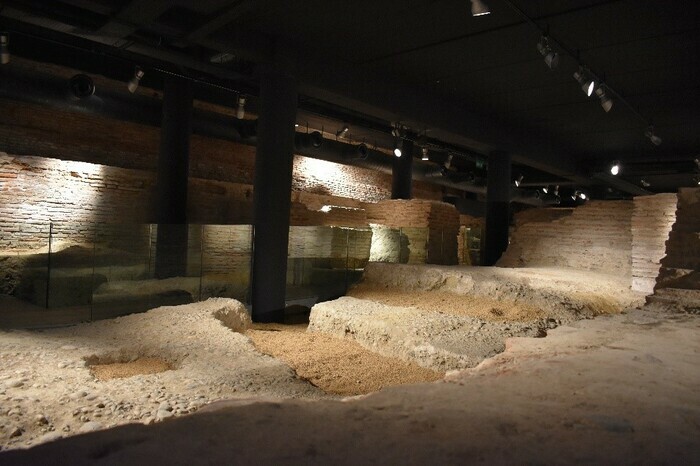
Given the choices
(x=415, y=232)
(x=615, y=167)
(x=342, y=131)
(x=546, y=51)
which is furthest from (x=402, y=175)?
(x=546, y=51)

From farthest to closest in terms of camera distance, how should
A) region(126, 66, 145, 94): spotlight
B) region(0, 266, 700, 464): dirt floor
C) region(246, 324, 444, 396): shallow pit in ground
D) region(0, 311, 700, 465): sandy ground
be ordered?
region(126, 66, 145, 94): spotlight → region(246, 324, 444, 396): shallow pit in ground → region(0, 266, 700, 464): dirt floor → region(0, 311, 700, 465): sandy ground

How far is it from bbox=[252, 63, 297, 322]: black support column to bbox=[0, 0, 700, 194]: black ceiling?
61 centimetres

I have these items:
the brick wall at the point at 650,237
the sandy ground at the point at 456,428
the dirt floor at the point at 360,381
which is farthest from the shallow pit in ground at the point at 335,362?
the brick wall at the point at 650,237

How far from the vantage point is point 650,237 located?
29.5 feet

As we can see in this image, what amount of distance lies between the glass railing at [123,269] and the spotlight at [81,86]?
2.81 metres

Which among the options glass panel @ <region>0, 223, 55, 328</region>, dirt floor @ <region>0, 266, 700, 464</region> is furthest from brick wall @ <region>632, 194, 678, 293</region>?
glass panel @ <region>0, 223, 55, 328</region>

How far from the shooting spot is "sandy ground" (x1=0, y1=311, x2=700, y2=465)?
1934 millimetres

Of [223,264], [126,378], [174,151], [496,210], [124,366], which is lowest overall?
[124,366]

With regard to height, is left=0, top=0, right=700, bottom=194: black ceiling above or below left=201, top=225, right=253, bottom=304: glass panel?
above

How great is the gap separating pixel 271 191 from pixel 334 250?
364 cm

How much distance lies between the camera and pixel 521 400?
272 cm

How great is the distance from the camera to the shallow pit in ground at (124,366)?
4531 mm

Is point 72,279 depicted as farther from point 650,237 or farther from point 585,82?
point 650,237

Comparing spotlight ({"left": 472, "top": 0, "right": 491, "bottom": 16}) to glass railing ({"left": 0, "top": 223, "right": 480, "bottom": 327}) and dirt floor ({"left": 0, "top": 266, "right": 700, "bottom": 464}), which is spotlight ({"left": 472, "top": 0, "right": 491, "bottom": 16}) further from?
glass railing ({"left": 0, "top": 223, "right": 480, "bottom": 327})
